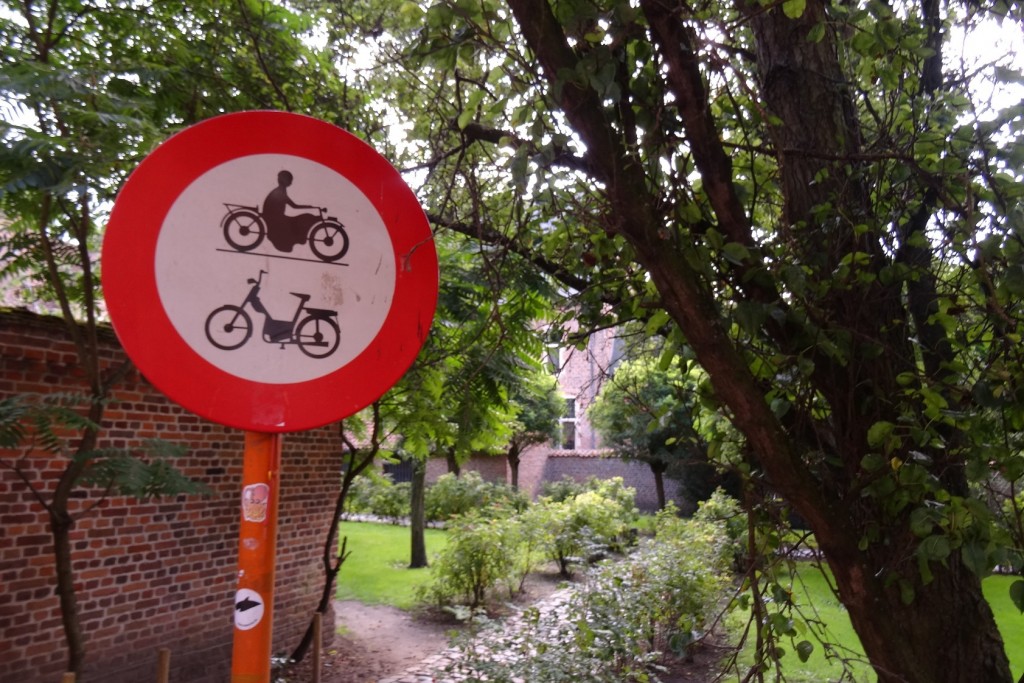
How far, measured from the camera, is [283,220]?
61.2 inches

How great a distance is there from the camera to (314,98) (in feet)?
19.4

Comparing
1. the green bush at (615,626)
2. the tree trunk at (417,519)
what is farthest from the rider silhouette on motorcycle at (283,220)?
the tree trunk at (417,519)

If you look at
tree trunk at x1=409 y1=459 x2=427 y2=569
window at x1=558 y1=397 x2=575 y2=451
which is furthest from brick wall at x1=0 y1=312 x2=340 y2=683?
window at x1=558 y1=397 x2=575 y2=451

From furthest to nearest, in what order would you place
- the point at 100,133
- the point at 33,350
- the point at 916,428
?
the point at 33,350 < the point at 100,133 < the point at 916,428

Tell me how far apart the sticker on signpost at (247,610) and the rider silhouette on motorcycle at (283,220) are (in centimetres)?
68

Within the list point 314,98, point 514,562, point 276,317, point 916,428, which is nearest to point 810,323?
point 916,428

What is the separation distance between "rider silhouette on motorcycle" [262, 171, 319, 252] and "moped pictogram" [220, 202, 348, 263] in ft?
0.04

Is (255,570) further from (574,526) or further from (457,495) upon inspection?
(457,495)

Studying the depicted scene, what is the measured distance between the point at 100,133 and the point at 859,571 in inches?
162

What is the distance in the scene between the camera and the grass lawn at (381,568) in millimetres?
12266

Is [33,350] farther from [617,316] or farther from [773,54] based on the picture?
[773,54]

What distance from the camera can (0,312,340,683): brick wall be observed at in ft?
16.6

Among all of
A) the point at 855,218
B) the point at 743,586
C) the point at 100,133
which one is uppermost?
the point at 100,133

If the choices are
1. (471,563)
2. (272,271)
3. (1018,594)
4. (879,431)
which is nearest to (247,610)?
(272,271)
